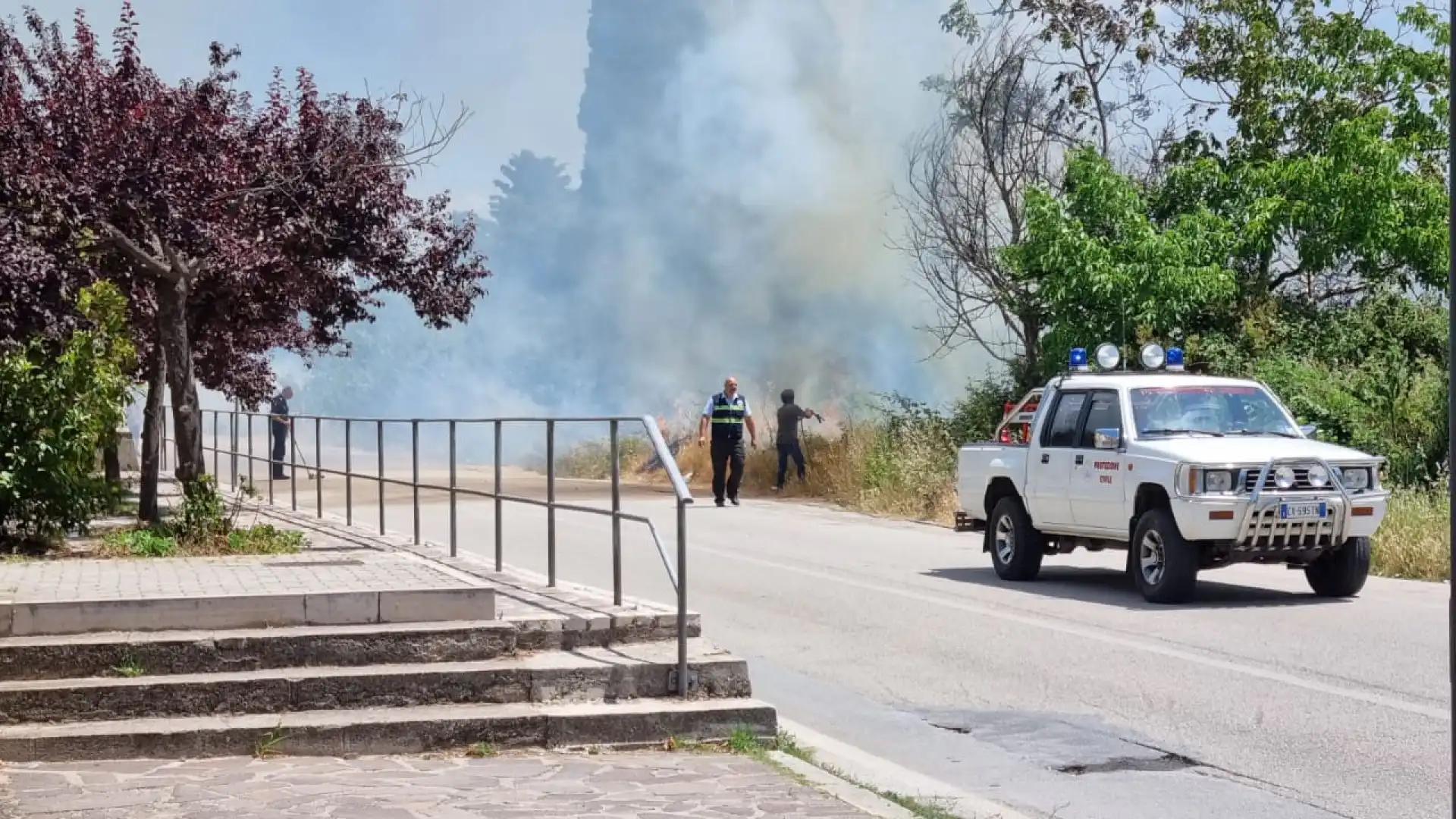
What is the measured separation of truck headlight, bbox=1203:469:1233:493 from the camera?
491 inches

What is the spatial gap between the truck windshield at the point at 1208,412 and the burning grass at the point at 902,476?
2260 millimetres

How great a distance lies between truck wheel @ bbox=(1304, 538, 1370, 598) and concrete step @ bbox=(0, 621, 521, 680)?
7388 millimetres

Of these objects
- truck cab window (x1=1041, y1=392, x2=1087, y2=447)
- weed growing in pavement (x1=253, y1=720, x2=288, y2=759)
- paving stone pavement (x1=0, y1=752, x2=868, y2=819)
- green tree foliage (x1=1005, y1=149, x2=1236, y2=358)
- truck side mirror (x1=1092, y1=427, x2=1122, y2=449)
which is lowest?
paving stone pavement (x1=0, y1=752, x2=868, y2=819)

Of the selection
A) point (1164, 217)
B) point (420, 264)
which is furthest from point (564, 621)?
point (1164, 217)

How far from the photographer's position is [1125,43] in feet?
90.4

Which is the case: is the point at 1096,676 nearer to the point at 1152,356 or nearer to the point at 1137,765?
the point at 1137,765

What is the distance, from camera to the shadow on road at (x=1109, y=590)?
13.0 metres

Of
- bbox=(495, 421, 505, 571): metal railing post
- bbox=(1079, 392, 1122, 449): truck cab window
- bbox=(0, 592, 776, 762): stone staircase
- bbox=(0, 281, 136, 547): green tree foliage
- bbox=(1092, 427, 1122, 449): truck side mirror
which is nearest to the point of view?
bbox=(0, 592, 776, 762): stone staircase

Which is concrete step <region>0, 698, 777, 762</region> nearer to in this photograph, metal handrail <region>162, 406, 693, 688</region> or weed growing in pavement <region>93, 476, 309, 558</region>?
metal handrail <region>162, 406, 693, 688</region>

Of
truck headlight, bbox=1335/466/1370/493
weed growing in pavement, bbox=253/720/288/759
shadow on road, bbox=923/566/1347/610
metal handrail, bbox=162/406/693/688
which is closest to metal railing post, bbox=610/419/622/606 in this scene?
metal handrail, bbox=162/406/693/688

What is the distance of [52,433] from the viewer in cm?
1207

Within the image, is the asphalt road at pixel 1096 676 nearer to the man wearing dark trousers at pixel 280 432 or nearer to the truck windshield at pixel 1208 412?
the truck windshield at pixel 1208 412

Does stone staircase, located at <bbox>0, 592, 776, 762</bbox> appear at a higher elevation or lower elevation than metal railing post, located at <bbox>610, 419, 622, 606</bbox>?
lower

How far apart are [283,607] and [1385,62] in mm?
20598
